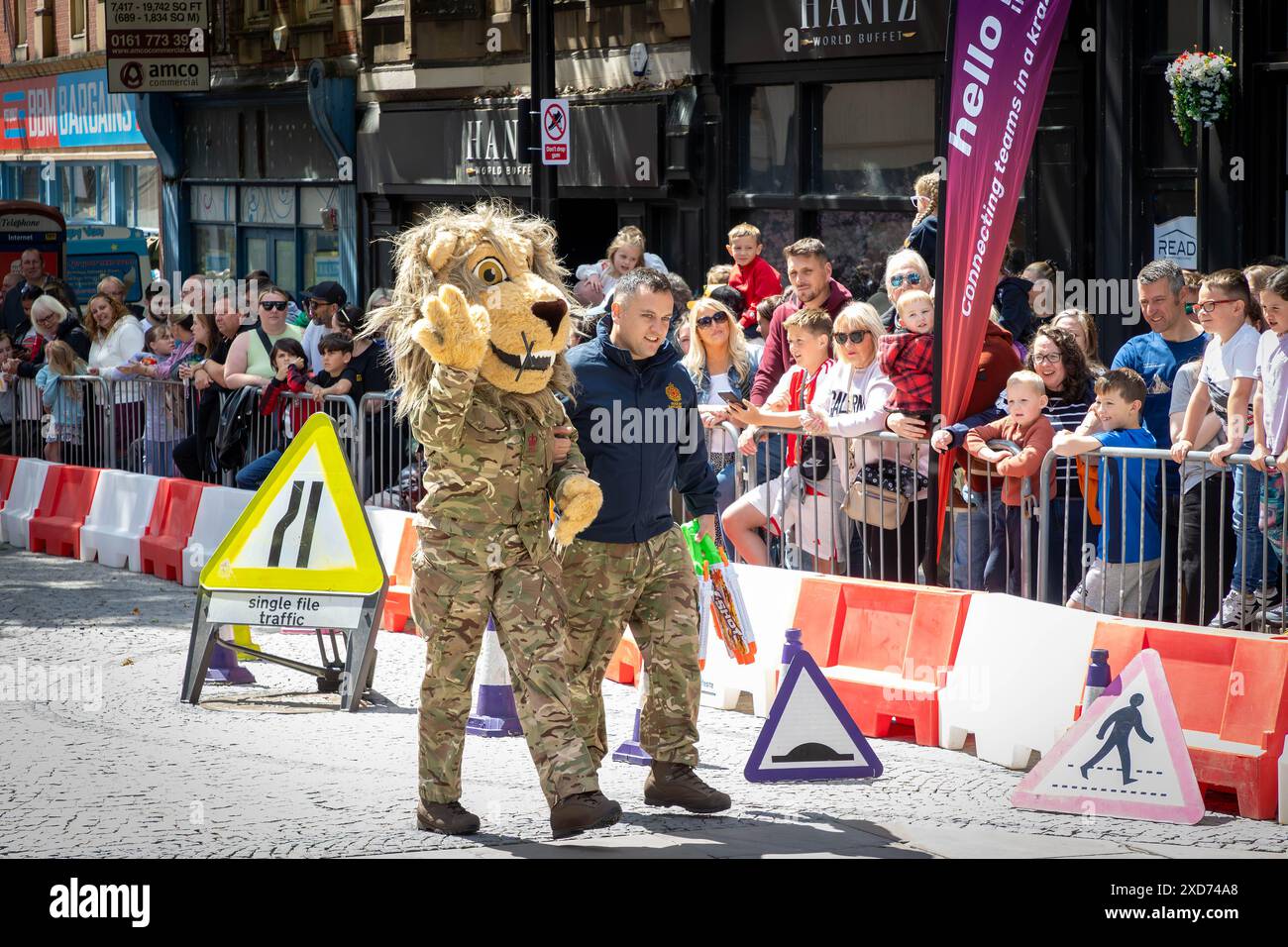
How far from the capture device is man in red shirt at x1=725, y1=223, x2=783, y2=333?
13914 millimetres

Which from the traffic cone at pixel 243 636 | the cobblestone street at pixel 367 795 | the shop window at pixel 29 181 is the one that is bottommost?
the cobblestone street at pixel 367 795

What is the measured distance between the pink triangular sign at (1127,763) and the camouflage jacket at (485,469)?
2043mm

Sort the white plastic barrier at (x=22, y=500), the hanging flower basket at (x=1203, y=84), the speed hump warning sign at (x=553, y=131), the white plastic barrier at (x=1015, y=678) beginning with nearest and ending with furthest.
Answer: the white plastic barrier at (x=1015, y=678) < the hanging flower basket at (x=1203, y=84) < the speed hump warning sign at (x=553, y=131) < the white plastic barrier at (x=22, y=500)

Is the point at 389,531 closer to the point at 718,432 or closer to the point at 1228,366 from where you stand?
the point at 718,432

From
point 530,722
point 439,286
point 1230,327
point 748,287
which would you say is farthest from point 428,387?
point 748,287

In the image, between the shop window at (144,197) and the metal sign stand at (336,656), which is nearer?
the metal sign stand at (336,656)

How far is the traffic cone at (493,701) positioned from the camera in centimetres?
837

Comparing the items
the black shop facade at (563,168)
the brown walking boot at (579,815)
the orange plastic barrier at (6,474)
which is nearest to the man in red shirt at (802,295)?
the black shop facade at (563,168)

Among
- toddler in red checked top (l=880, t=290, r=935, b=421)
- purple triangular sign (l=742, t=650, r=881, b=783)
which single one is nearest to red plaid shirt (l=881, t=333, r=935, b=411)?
toddler in red checked top (l=880, t=290, r=935, b=421)

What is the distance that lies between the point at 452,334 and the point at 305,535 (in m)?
2.98

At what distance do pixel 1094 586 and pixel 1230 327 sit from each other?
1.46m

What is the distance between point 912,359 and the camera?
9.48m

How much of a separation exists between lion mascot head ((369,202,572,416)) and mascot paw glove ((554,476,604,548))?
36 centimetres

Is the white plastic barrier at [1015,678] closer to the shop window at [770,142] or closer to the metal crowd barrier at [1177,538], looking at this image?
the metal crowd barrier at [1177,538]
